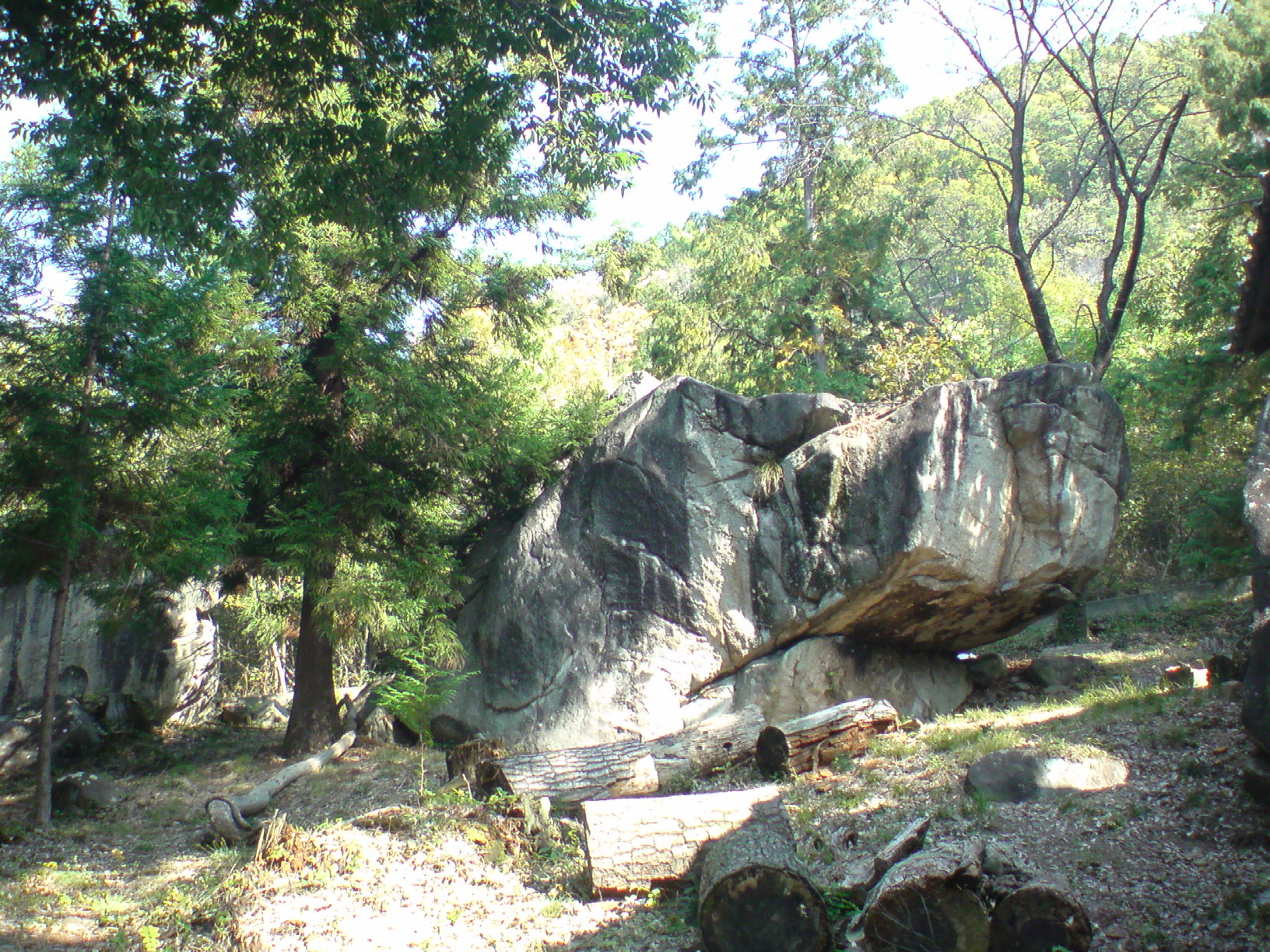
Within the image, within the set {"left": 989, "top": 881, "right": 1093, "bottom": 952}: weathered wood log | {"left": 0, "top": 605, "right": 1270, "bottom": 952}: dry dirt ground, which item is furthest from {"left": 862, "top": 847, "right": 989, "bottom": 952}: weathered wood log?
{"left": 0, "top": 605, "right": 1270, "bottom": 952}: dry dirt ground

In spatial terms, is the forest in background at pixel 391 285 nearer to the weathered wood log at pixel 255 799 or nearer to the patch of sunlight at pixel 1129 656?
the weathered wood log at pixel 255 799

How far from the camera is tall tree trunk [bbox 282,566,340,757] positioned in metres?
13.2

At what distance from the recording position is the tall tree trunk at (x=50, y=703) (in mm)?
9602

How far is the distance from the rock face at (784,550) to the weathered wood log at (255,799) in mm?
1672

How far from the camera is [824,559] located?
11.7 meters

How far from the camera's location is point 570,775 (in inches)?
327

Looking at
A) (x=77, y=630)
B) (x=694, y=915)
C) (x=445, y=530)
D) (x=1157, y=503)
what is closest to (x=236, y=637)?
(x=77, y=630)

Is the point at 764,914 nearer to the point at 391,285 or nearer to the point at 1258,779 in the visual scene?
the point at 1258,779

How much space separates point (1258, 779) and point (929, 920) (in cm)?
242

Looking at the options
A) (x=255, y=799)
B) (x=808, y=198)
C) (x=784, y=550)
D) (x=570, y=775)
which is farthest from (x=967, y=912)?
(x=808, y=198)

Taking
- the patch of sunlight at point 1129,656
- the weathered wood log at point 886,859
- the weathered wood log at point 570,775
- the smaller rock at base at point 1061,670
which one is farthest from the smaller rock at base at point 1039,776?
the patch of sunlight at point 1129,656

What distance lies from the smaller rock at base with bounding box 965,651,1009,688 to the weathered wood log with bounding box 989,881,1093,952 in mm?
8543

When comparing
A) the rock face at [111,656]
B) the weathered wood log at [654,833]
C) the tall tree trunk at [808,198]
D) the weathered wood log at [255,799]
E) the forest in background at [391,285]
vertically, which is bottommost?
the weathered wood log at [654,833]

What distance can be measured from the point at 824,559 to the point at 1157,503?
38.1 ft
